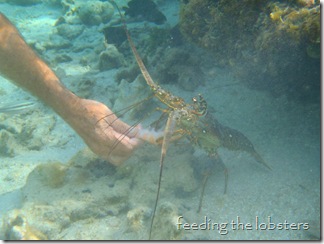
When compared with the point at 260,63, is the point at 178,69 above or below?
below

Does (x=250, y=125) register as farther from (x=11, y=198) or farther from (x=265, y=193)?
(x=11, y=198)

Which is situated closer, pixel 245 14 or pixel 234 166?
pixel 245 14

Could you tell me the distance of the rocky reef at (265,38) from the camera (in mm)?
3209

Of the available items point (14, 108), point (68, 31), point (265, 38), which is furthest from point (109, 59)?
point (265, 38)

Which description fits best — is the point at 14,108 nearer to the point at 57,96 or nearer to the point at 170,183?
the point at 57,96

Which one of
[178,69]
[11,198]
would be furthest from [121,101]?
[11,198]

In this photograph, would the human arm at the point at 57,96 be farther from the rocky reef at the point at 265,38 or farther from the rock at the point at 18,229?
the rocky reef at the point at 265,38

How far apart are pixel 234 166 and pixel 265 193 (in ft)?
2.81

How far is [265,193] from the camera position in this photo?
388 centimetres

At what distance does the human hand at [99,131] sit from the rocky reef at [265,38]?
2.51m

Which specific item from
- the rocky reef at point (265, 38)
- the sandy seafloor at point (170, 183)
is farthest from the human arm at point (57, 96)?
the rocky reef at point (265, 38)

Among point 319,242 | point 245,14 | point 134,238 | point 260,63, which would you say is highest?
point 245,14

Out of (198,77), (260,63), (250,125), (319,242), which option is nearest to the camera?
(319,242)

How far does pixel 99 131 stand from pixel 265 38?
8.99ft
